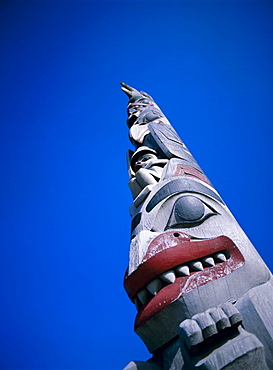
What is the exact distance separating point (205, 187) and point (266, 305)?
46.8 inches

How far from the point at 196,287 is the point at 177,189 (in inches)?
36.0

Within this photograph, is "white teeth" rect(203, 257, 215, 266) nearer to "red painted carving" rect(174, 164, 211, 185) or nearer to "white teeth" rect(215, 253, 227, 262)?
"white teeth" rect(215, 253, 227, 262)

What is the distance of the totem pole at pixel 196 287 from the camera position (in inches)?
49.4

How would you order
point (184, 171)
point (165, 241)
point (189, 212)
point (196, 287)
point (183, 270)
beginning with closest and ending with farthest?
point (196, 287)
point (183, 270)
point (165, 241)
point (189, 212)
point (184, 171)

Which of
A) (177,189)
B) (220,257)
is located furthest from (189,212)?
(220,257)

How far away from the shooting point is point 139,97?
6008 millimetres

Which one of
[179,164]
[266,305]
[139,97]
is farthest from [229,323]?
[139,97]

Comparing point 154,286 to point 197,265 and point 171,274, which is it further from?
point 197,265

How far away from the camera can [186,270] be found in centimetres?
171

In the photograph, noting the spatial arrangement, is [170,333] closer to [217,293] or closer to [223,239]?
[217,293]

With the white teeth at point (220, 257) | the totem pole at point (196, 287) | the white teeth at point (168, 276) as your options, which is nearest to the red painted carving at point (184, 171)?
the totem pole at point (196, 287)

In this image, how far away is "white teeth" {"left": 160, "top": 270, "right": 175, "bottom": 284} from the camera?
1.69 meters

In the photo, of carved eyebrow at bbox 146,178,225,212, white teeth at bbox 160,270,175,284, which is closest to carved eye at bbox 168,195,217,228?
carved eyebrow at bbox 146,178,225,212

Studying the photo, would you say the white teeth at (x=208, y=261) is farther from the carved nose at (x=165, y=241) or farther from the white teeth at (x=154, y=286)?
the white teeth at (x=154, y=286)
